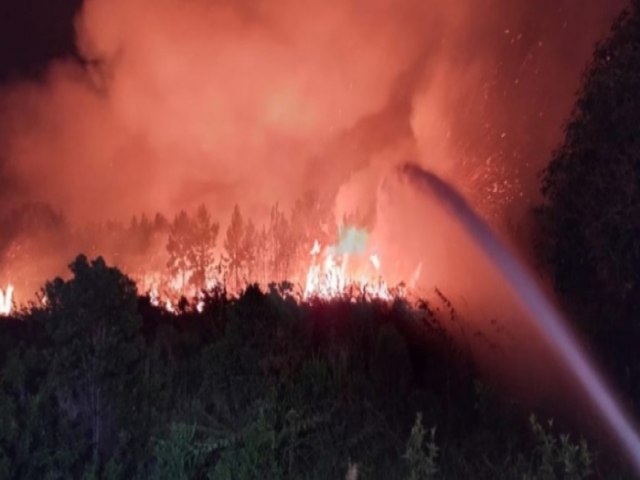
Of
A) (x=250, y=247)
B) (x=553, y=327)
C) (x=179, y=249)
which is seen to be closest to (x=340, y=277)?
(x=553, y=327)

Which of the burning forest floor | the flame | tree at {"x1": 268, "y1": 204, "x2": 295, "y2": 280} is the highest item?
tree at {"x1": 268, "y1": 204, "x2": 295, "y2": 280}

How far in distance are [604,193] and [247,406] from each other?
3.50 metres

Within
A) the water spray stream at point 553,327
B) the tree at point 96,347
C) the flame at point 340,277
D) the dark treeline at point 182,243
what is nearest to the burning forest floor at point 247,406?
the tree at point 96,347

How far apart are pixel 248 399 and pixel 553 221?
3.23m

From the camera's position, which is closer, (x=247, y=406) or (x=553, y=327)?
(x=247, y=406)

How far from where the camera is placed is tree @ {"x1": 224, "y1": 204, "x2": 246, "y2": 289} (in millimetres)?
28297

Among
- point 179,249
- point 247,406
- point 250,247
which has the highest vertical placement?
point 179,249

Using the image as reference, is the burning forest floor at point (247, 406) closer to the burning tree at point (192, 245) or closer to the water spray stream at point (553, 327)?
the water spray stream at point (553, 327)

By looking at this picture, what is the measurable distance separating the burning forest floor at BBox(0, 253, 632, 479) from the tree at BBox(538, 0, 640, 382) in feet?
4.35

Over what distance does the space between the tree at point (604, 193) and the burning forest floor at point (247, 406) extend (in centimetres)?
133

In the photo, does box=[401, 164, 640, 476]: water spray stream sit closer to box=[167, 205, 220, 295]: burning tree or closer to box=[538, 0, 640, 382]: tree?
box=[538, 0, 640, 382]: tree

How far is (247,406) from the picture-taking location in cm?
596

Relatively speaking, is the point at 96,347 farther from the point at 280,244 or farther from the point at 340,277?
the point at 280,244

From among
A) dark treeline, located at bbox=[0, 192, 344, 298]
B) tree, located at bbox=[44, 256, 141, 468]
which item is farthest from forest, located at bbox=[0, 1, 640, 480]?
dark treeline, located at bbox=[0, 192, 344, 298]
